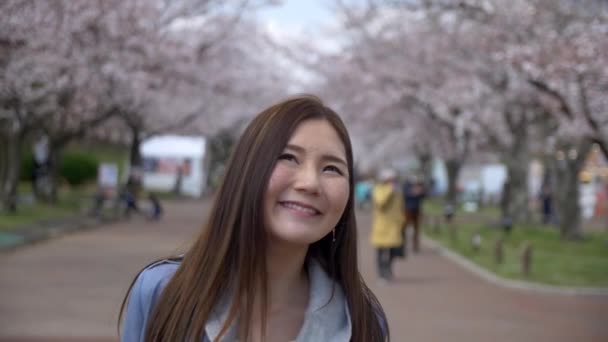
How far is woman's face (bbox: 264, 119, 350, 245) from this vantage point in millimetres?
1874

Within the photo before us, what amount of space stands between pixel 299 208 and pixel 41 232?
16.8m

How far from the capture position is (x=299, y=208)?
188 cm

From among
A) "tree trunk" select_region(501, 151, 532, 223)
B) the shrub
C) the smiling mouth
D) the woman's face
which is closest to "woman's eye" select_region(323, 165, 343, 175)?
the woman's face

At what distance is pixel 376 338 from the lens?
200 cm

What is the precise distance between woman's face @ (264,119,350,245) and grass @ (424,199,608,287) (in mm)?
11584

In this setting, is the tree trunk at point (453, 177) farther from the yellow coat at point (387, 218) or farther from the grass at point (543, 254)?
the yellow coat at point (387, 218)

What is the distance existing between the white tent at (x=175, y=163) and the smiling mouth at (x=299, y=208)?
3969 cm

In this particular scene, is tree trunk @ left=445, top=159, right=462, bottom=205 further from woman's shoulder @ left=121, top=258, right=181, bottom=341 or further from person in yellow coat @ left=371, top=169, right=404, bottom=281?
woman's shoulder @ left=121, top=258, right=181, bottom=341

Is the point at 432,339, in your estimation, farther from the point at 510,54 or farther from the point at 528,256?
the point at 510,54

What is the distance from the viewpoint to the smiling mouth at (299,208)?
1877mm

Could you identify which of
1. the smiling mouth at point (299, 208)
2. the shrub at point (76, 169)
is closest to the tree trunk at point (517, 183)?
the smiling mouth at point (299, 208)

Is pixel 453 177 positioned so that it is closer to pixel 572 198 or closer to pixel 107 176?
pixel 572 198

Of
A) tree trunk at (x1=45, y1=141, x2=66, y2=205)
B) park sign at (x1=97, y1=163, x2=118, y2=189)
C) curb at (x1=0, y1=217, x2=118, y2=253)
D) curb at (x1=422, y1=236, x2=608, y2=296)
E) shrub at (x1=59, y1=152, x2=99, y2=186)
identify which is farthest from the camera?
shrub at (x1=59, y1=152, x2=99, y2=186)

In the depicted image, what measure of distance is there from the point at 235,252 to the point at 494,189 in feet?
155
